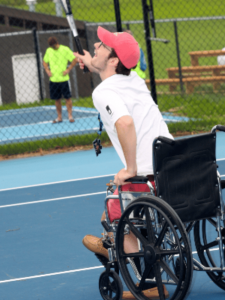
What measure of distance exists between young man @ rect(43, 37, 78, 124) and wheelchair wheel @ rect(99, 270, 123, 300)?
8237mm

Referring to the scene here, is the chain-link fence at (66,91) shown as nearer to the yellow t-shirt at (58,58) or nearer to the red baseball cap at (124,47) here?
the yellow t-shirt at (58,58)

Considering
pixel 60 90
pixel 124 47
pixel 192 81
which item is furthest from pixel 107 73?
pixel 192 81

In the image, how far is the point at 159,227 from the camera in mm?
2922

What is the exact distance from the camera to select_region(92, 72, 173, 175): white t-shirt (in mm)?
3076

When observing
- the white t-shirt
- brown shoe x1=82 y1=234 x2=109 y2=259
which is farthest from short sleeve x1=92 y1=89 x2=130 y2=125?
brown shoe x1=82 y1=234 x2=109 y2=259

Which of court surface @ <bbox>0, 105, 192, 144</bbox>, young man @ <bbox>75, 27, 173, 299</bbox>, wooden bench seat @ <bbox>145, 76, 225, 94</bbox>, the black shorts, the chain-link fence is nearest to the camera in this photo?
young man @ <bbox>75, 27, 173, 299</bbox>

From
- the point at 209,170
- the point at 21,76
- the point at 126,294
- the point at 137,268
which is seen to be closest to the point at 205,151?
the point at 209,170

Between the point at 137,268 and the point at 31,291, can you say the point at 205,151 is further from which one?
the point at 31,291

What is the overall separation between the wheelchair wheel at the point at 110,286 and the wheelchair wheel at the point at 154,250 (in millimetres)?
97

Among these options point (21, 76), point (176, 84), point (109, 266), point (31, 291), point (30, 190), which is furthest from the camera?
point (21, 76)

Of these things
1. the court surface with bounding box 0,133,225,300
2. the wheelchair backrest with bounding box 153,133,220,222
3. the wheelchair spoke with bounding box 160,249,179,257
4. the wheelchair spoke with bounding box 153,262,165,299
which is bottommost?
the court surface with bounding box 0,133,225,300

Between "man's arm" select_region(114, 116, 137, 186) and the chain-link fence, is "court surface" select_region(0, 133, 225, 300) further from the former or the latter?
the chain-link fence

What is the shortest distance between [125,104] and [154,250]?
815mm

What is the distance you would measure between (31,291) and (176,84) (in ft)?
38.0
